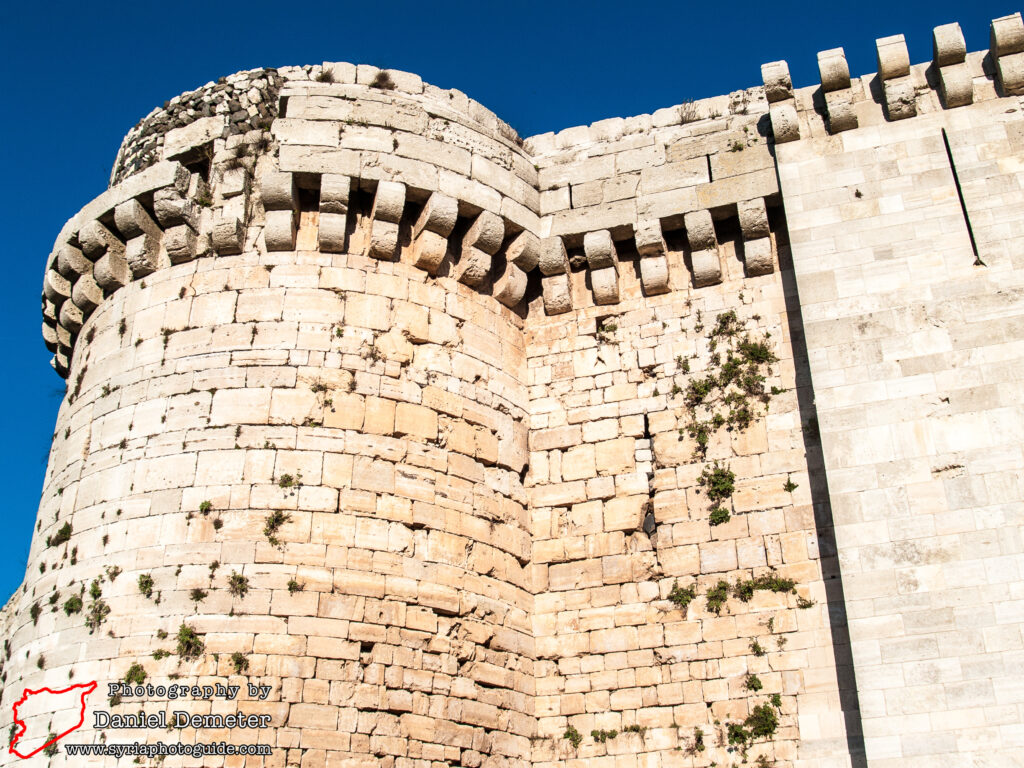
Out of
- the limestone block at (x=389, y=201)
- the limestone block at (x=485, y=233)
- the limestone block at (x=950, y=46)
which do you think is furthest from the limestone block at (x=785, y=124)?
the limestone block at (x=389, y=201)

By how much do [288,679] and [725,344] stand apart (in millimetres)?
4620

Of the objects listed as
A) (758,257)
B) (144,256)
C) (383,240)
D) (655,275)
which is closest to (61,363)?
(144,256)

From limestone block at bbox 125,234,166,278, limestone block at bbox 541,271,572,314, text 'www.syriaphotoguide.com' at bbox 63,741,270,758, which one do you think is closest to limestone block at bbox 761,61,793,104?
limestone block at bbox 541,271,572,314

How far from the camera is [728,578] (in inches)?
337

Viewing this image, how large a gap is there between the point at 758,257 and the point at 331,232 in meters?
3.76

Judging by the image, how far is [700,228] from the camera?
990 cm

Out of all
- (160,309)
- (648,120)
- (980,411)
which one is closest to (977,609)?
(980,411)

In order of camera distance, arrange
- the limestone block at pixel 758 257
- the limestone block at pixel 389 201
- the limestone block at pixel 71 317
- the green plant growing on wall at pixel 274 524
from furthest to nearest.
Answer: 1. the limestone block at pixel 71 317
2. the limestone block at pixel 758 257
3. the limestone block at pixel 389 201
4. the green plant growing on wall at pixel 274 524

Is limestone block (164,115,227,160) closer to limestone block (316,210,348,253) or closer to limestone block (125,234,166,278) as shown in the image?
limestone block (125,234,166,278)

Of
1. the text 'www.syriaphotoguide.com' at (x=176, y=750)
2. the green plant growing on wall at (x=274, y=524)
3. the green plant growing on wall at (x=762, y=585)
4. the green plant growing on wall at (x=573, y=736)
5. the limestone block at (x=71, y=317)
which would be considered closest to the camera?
the text 'www.syriaphotoguide.com' at (x=176, y=750)

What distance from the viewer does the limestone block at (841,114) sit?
31.5 feet

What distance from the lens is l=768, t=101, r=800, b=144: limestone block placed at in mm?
9703

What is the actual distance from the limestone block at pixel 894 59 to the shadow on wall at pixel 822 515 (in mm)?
1502

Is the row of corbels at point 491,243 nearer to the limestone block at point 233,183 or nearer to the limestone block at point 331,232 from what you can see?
the limestone block at point 331,232
